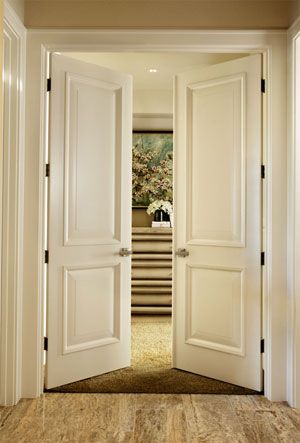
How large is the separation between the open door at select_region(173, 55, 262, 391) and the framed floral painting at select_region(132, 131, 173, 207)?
231 centimetres

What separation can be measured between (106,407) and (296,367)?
1.16 meters

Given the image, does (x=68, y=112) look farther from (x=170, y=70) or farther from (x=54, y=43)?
(x=170, y=70)

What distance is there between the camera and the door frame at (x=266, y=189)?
114 inches

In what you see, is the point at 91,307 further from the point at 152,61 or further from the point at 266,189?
the point at 152,61

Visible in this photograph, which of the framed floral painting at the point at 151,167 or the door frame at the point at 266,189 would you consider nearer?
the door frame at the point at 266,189

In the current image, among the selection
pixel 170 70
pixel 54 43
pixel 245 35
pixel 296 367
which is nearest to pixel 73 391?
pixel 296 367

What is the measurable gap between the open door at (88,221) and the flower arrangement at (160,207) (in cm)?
225

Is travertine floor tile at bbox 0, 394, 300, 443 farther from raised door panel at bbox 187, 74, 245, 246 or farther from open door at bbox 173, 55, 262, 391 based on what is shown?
raised door panel at bbox 187, 74, 245, 246

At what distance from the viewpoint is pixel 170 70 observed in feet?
15.5

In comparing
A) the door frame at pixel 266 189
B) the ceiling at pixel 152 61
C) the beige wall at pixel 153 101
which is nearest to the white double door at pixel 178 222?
the door frame at pixel 266 189

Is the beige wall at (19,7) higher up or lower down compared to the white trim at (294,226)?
higher up

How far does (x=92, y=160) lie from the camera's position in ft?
10.7

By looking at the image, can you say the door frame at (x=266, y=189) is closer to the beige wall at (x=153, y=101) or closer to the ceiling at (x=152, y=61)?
the ceiling at (x=152, y=61)

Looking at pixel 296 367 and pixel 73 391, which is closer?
pixel 296 367
